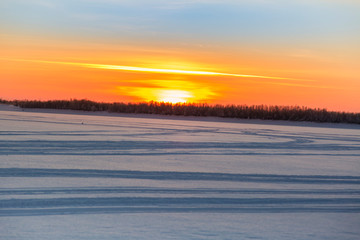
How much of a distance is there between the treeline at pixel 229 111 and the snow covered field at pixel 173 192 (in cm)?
1434

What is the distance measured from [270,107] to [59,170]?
784 inches

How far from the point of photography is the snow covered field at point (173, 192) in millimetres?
4676

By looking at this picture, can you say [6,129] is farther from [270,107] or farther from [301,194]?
[270,107]

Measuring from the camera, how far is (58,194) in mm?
5926

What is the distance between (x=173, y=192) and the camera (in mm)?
6266

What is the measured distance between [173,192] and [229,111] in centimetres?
2065

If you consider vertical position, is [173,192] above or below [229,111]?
below

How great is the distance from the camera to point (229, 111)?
26719 mm

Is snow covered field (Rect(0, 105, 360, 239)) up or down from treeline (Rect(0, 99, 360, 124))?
down

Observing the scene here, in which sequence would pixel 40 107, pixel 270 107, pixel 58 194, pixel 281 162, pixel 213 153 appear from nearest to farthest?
pixel 58 194, pixel 281 162, pixel 213 153, pixel 270 107, pixel 40 107

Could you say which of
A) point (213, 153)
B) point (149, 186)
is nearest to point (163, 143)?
point (213, 153)

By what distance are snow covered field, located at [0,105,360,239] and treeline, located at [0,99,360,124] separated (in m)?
14.3

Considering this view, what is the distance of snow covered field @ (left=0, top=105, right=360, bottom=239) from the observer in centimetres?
468

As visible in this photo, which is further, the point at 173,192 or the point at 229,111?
the point at 229,111
